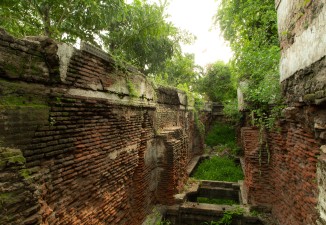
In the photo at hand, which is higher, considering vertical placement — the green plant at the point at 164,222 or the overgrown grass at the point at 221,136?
the overgrown grass at the point at 221,136

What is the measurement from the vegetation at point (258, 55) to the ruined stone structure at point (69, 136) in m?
2.89

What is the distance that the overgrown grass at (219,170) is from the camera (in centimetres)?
891

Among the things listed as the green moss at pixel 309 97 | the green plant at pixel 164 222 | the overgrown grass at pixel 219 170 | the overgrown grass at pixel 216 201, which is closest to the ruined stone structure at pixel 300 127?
the green moss at pixel 309 97

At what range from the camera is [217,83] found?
16.5 metres

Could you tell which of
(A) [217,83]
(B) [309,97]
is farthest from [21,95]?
(A) [217,83]

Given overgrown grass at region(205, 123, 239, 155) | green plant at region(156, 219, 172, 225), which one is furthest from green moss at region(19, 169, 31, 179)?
overgrown grass at region(205, 123, 239, 155)

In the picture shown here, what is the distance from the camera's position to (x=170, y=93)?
7.34 m

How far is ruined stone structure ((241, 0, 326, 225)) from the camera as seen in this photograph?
8.41ft

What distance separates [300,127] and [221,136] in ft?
35.9

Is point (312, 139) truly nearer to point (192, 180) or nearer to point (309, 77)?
point (309, 77)

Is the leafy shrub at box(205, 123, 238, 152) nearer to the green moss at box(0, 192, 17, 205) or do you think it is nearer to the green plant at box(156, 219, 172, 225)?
the green plant at box(156, 219, 172, 225)

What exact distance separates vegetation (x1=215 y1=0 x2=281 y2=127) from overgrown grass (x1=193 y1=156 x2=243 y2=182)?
3.85 metres

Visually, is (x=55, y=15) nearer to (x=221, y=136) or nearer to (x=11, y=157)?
(x=11, y=157)

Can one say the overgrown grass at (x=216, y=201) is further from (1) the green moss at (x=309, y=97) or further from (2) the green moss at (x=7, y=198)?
(2) the green moss at (x=7, y=198)
